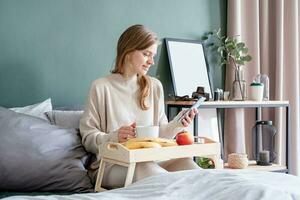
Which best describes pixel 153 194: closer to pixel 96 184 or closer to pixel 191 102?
pixel 96 184

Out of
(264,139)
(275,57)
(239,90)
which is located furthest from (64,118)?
(275,57)

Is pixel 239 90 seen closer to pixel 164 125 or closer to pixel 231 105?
pixel 231 105

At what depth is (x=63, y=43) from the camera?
2.35 metres

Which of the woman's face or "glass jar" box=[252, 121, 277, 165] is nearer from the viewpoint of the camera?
the woman's face

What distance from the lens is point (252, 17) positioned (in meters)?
2.99

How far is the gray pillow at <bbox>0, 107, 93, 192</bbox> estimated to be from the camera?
1609mm

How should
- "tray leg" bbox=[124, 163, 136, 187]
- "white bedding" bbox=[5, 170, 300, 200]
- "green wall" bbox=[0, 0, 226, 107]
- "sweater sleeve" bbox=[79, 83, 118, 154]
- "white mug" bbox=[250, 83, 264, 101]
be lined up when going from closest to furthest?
"white bedding" bbox=[5, 170, 300, 200] < "tray leg" bbox=[124, 163, 136, 187] < "sweater sleeve" bbox=[79, 83, 118, 154] < "green wall" bbox=[0, 0, 226, 107] < "white mug" bbox=[250, 83, 264, 101]

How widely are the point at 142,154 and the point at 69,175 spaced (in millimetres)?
314

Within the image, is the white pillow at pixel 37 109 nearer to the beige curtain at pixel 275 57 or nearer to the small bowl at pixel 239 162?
the small bowl at pixel 239 162

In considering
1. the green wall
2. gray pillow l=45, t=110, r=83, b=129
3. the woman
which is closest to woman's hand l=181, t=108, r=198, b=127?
the woman

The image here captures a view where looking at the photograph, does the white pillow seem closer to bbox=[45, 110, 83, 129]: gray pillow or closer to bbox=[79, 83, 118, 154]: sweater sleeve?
bbox=[45, 110, 83, 129]: gray pillow

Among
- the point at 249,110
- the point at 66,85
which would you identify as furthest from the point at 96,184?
the point at 249,110

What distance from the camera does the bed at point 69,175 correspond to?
1125 millimetres

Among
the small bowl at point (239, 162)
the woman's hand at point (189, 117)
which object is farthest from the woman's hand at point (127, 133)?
the small bowl at point (239, 162)
